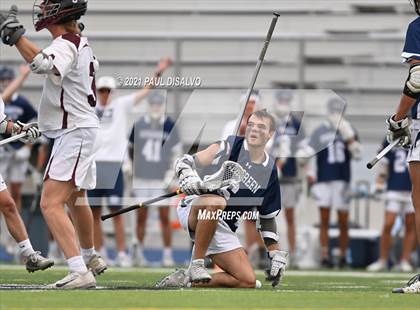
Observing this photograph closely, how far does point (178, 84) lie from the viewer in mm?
15344

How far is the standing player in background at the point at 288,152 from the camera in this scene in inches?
560

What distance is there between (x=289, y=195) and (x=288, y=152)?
1.62ft

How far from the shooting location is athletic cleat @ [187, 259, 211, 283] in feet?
28.2

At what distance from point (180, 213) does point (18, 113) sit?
18.5 feet

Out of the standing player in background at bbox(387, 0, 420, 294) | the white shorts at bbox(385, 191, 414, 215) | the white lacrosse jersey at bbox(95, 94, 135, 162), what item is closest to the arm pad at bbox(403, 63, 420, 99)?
the standing player in background at bbox(387, 0, 420, 294)

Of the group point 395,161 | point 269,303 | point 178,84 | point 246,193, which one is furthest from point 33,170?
point 269,303

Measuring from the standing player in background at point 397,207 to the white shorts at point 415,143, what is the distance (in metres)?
5.48

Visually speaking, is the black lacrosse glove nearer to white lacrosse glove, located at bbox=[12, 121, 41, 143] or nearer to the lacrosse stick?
white lacrosse glove, located at bbox=[12, 121, 41, 143]

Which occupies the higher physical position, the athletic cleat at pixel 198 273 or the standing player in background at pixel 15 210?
the standing player in background at pixel 15 210

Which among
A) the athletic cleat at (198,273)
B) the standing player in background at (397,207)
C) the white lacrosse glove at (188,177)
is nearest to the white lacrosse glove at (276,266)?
the athletic cleat at (198,273)

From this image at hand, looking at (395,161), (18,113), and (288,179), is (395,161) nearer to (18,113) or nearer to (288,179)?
(288,179)

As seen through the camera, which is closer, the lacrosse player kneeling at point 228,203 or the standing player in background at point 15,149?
the lacrosse player kneeling at point 228,203

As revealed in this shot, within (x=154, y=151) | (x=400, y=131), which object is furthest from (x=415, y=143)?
(x=154, y=151)

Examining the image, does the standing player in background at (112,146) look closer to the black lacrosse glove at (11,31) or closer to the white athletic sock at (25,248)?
the white athletic sock at (25,248)
